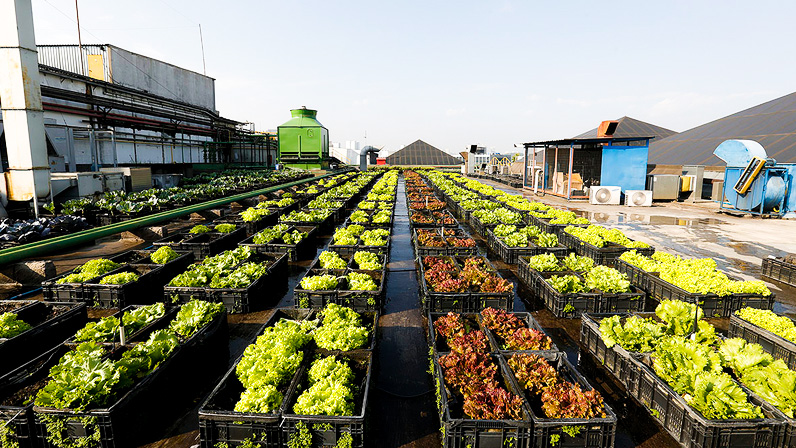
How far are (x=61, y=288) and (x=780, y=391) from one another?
10.8m

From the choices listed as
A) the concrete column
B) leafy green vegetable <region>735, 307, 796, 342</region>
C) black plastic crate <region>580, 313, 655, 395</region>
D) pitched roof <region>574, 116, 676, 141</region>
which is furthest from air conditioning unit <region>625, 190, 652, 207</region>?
pitched roof <region>574, 116, 676, 141</region>

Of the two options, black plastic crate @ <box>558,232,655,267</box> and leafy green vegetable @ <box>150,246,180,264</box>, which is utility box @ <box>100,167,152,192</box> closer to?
leafy green vegetable @ <box>150,246,180,264</box>

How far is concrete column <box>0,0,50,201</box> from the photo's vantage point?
1314 cm

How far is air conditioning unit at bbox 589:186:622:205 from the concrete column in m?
27.3

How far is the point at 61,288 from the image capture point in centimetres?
732

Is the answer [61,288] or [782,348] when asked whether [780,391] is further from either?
[61,288]

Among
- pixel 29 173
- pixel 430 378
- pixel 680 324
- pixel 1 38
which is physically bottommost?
pixel 430 378

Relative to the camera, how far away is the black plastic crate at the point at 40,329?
17.2ft


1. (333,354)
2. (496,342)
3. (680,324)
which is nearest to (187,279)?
(333,354)

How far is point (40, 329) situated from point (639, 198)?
26.9 meters

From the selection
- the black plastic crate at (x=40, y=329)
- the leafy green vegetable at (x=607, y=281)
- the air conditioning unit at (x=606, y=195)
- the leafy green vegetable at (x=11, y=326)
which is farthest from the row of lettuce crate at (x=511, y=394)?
the air conditioning unit at (x=606, y=195)

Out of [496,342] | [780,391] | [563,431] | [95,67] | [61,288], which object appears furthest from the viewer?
[95,67]

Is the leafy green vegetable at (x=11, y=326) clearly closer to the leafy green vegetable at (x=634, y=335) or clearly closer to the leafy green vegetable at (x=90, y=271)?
the leafy green vegetable at (x=90, y=271)

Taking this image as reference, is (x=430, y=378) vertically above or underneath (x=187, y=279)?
underneath
